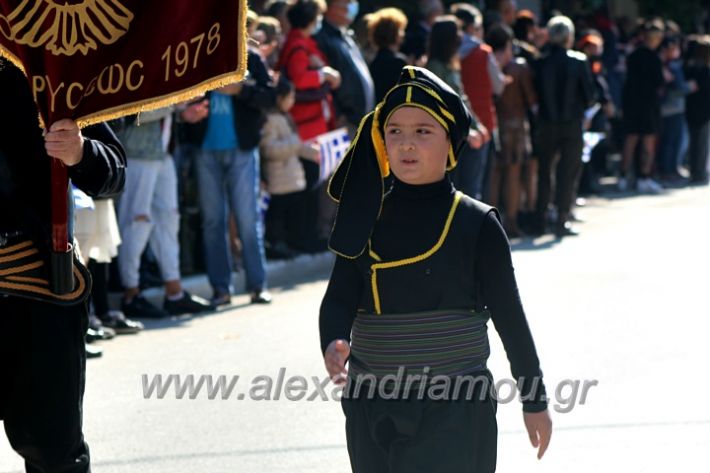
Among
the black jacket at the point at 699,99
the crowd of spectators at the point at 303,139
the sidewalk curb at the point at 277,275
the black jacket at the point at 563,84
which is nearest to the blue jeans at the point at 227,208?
the crowd of spectators at the point at 303,139

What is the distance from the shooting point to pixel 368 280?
173 inches

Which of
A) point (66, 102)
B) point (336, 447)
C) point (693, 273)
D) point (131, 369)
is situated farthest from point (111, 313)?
point (66, 102)

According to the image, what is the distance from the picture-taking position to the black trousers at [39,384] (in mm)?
4324

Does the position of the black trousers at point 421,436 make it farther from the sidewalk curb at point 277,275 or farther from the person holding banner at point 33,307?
the sidewalk curb at point 277,275

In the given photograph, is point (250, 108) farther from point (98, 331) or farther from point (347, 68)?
point (98, 331)

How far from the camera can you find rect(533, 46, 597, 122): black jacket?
46.2 ft

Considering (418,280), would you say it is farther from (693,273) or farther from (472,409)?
(693,273)

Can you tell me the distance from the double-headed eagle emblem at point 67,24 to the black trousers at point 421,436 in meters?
1.29

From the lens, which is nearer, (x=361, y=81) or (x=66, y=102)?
(x=66, y=102)

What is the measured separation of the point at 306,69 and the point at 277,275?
5.46ft

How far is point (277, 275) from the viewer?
12242mm

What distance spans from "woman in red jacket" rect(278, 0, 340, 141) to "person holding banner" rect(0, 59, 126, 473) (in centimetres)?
754

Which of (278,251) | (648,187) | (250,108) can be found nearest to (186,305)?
(250,108)

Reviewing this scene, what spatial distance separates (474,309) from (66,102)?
1304 mm
